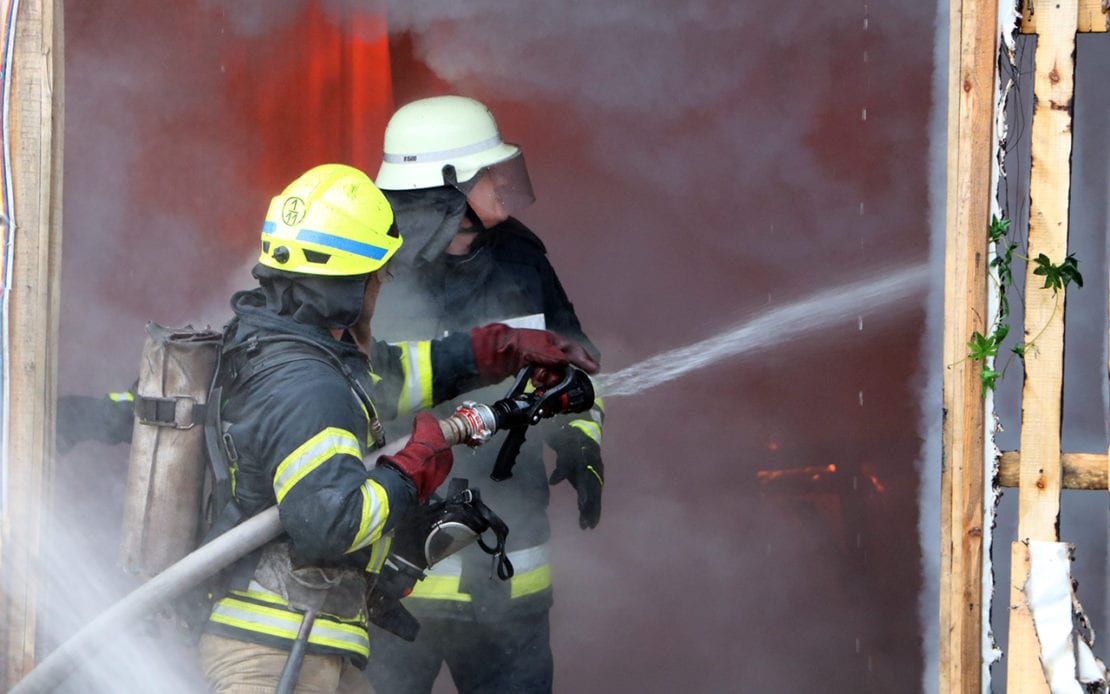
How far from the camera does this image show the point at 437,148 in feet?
15.5

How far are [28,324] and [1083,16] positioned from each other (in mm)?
3340

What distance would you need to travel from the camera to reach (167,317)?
19.7 ft

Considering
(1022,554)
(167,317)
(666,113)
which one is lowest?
(1022,554)

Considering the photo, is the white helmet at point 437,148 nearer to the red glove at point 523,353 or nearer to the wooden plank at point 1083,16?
the red glove at point 523,353

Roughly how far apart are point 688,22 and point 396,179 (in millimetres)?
2125

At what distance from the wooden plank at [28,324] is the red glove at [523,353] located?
138cm

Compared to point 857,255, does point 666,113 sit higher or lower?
higher

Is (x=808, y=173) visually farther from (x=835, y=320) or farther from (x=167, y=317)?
(x=167, y=317)

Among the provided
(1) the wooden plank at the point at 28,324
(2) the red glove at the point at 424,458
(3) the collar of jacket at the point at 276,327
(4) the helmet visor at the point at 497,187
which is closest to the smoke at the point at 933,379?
(4) the helmet visor at the point at 497,187

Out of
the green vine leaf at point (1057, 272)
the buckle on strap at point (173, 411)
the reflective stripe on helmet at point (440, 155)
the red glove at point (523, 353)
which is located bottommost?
the buckle on strap at point (173, 411)

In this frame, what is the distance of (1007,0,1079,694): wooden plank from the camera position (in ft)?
12.3

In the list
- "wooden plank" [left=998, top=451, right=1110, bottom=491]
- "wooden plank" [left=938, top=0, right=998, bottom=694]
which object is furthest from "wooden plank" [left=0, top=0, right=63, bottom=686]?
"wooden plank" [left=998, top=451, right=1110, bottom=491]

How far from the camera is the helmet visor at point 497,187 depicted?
15.5 ft

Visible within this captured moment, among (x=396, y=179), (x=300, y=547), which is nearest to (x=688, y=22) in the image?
(x=396, y=179)
